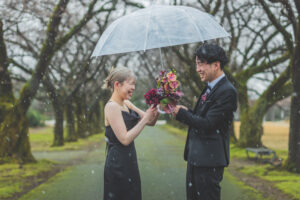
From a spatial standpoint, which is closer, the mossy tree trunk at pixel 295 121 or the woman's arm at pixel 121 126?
the woman's arm at pixel 121 126

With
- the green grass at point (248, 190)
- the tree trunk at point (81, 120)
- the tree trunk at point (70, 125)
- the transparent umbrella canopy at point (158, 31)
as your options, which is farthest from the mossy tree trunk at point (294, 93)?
the tree trunk at point (81, 120)

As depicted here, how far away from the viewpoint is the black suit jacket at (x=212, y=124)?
358 centimetres

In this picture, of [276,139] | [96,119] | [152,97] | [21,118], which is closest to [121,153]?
[152,97]

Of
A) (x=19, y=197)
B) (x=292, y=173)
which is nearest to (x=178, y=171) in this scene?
(x=292, y=173)

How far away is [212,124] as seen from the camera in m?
3.56

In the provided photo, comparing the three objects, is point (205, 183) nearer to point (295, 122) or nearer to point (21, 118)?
point (295, 122)

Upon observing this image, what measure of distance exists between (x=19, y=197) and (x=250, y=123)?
11.8 metres

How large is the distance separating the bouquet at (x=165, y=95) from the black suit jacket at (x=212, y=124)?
130 millimetres

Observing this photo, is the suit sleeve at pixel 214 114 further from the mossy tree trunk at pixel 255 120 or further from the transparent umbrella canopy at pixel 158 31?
the mossy tree trunk at pixel 255 120

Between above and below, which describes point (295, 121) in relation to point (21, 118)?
above

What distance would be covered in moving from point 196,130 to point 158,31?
4.63 feet

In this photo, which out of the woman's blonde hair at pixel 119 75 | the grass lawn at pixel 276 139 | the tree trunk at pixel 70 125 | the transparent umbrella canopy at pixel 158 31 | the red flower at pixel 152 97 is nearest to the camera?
the red flower at pixel 152 97

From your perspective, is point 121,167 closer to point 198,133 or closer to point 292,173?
point 198,133

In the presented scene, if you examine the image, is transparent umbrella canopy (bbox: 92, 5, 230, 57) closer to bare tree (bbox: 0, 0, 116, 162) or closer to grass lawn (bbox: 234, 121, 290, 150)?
bare tree (bbox: 0, 0, 116, 162)
